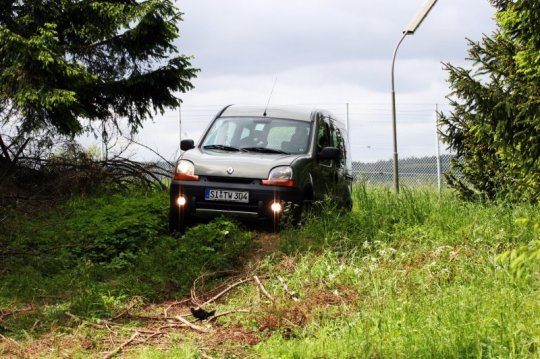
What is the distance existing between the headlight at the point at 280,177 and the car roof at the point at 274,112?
1.65 meters

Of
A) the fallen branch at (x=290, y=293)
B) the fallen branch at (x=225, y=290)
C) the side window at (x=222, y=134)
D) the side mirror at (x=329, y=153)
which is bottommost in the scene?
the fallen branch at (x=225, y=290)

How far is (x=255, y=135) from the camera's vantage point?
1148 cm

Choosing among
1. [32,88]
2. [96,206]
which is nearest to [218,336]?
[96,206]

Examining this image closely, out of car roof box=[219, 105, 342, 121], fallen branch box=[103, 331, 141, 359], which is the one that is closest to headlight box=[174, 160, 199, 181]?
car roof box=[219, 105, 342, 121]

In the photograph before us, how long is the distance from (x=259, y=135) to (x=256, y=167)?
4.08ft

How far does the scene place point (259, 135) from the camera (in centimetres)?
1148

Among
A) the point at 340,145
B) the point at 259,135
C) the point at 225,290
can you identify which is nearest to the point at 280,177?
the point at 259,135

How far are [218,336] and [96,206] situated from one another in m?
7.82

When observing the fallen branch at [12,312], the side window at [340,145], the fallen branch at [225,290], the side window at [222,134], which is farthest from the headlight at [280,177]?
the fallen branch at [12,312]

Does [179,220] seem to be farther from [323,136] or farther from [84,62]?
[84,62]

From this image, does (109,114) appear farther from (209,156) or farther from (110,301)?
(110,301)

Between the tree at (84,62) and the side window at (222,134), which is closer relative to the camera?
the side window at (222,134)

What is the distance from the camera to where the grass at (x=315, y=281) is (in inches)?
228

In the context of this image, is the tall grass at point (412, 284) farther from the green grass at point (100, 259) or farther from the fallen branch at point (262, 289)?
the green grass at point (100, 259)
